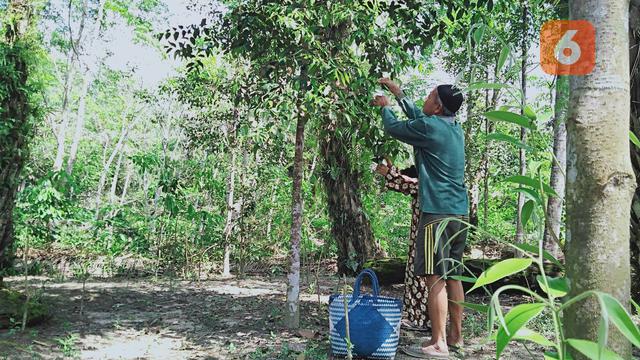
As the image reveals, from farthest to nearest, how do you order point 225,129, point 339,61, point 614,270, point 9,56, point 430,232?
point 225,129 < point 9,56 < point 339,61 < point 430,232 < point 614,270

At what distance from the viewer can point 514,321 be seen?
2.58 ft

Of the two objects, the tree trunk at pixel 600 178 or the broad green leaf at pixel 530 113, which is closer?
the tree trunk at pixel 600 178

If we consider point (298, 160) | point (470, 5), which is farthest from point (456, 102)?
point (298, 160)

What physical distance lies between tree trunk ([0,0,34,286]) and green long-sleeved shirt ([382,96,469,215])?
390 centimetres

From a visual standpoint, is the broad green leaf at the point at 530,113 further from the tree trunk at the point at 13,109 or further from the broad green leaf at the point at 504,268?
the tree trunk at the point at 13,109

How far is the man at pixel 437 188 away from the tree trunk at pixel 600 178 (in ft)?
8.24

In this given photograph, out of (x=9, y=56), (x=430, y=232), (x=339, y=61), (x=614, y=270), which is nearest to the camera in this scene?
(x=614, y=270)

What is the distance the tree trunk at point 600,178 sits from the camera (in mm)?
780

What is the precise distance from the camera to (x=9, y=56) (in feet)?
17.0

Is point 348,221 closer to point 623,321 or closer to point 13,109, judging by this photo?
point 13,109

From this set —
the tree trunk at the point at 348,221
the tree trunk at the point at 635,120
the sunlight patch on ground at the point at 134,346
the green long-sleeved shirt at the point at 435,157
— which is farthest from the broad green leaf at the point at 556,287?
the tree trunk at the point at 348,221

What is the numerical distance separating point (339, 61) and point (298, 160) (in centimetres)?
86

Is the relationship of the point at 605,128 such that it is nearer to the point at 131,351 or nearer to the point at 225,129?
the point at 131,351

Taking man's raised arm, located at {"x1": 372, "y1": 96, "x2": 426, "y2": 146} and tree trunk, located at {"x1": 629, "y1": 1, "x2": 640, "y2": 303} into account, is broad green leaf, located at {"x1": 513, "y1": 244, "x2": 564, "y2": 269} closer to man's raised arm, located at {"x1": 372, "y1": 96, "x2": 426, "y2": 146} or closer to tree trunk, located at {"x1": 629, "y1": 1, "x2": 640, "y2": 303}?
man's raised arm, located at {"x1": 372, "y1": 96, "x2": 426, "y2": 146}
